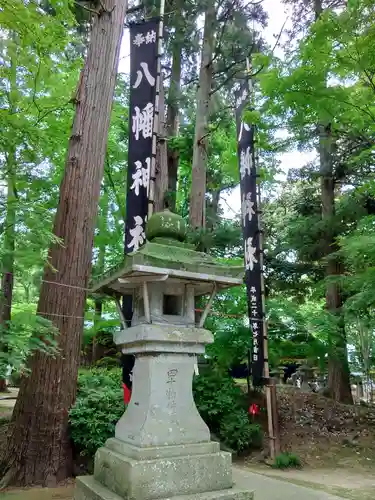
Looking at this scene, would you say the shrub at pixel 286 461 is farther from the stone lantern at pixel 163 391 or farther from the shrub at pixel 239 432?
the stone lantern at pixel 163 391

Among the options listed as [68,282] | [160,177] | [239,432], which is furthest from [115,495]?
[160,177]

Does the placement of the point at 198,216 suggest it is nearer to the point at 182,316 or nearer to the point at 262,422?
the point at 262,422

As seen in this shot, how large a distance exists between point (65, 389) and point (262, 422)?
15.8 feet

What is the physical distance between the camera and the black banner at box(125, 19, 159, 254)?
706cm

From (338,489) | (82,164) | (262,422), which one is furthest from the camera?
(262,422)

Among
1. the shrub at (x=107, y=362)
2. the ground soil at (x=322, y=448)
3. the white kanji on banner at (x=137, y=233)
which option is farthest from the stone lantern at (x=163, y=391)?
the shrub at (x=107, y=362)

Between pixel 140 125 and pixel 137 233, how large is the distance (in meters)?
2.03

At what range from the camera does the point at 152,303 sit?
13.2 ft

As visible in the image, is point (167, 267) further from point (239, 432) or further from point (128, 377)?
point (239, 432)

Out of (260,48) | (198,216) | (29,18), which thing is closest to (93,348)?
(198,216)

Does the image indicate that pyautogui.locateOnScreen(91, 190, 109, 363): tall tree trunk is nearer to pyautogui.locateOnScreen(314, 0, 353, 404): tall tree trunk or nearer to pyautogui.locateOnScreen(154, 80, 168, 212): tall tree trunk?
pyautogui.locateOnScreen(154, 80, 168, 212): tall tree trunk

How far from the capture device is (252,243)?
27.7 ft

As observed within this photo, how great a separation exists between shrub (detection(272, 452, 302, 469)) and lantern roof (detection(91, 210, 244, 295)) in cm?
479

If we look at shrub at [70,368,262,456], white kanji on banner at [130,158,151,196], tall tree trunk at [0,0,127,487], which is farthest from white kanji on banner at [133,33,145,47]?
shrub at [70,368,262,456]
